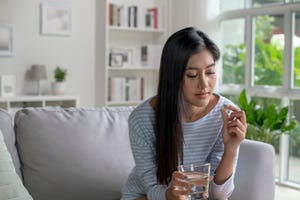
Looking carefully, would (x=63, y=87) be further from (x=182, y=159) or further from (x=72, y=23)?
(x=182, y=159)

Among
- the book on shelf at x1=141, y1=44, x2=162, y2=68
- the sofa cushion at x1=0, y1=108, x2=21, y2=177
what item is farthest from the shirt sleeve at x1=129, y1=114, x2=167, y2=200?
the book on shelf at x1=141, y1=44, x2=162, y2=68

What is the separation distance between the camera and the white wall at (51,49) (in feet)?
14.7

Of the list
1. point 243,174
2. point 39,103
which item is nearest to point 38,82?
point 39,103

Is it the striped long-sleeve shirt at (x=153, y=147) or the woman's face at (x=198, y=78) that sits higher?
the woman's face at (x=198, y=78)

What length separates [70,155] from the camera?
1.98 metres

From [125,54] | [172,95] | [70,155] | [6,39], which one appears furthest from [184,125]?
[125,54]

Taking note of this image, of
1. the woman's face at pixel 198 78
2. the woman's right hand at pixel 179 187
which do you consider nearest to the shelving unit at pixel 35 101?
the woman's face at pixel 198 78

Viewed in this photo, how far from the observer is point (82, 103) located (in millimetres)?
4961

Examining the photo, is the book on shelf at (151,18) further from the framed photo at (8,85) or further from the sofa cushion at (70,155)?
the sofa cushion at (70,155)

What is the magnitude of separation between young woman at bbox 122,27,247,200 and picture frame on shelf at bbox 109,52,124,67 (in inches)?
134

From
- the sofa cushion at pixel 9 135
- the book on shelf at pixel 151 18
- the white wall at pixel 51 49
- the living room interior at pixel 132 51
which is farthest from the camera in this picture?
the book on shelf at pixel 151 18

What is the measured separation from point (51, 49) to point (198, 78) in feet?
11.6

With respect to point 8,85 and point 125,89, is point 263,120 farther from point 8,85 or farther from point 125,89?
point 8,85

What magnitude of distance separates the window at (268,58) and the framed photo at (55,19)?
1.71 meters
